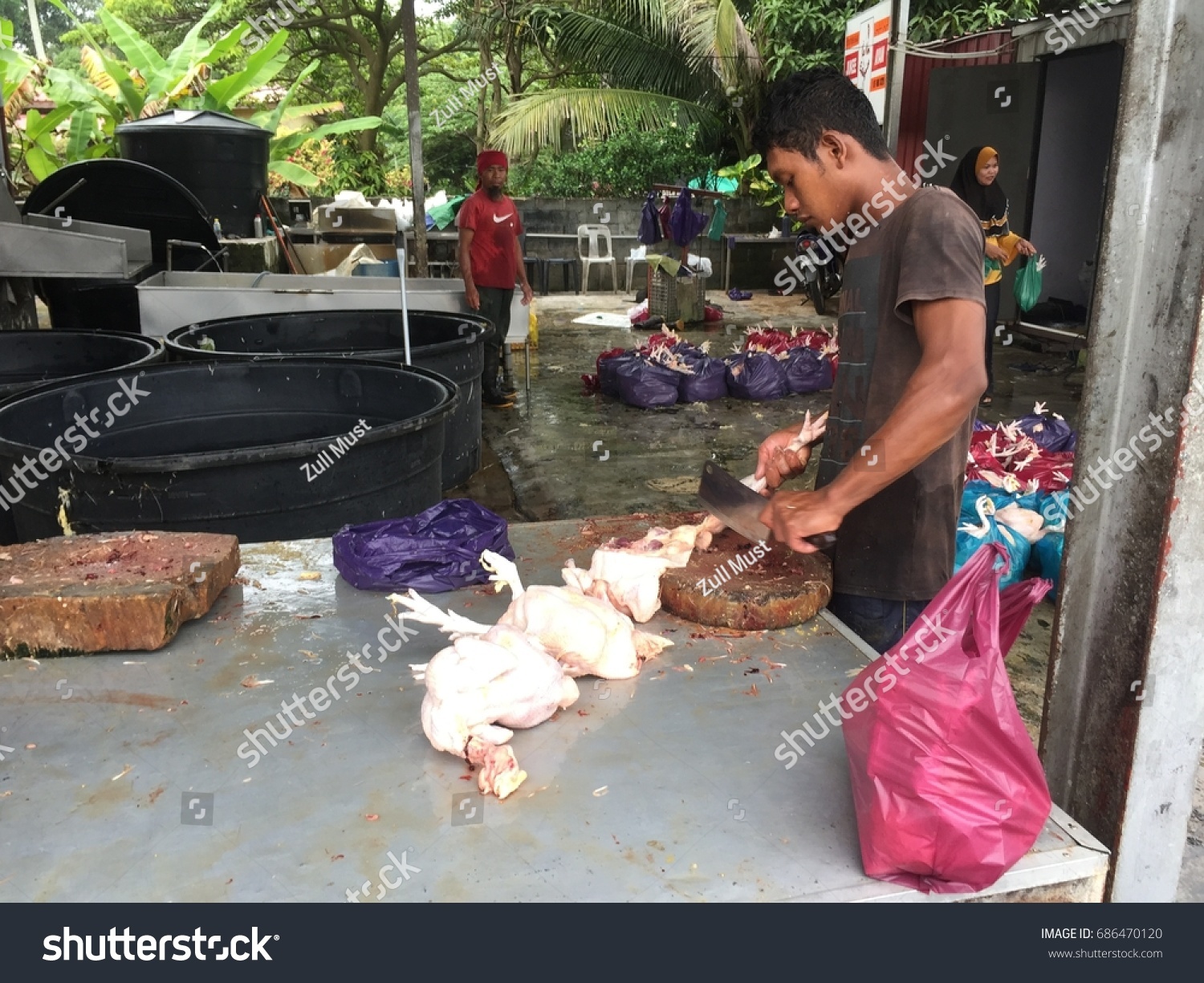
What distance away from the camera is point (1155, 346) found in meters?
1.59

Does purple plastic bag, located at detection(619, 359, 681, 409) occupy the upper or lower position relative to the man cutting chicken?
lower

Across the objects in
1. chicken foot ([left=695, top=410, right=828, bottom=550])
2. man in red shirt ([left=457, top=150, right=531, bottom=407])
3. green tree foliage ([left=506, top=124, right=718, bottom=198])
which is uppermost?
green tree foliage ([left=506, top=124, right=718, bottom=198])

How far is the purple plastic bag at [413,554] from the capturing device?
2.44 metres

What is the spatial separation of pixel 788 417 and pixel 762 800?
6.70m

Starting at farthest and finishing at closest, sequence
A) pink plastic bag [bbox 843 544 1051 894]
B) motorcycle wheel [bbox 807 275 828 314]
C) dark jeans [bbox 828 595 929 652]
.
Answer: motorcycle wheel [bbox 807 275 828 314] < dark jeans [bbox 828 595 929 652] < pink plastic bag [bbox 843 544 1051 894]

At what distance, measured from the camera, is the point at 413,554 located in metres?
2.46

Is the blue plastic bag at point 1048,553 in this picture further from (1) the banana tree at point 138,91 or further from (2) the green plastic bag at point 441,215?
(2) the green plastic bag at point 441,215

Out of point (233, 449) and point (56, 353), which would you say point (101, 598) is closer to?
point (233, 449)

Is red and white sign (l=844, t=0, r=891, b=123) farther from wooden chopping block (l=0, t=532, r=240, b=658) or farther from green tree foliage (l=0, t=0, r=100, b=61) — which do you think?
green tree foliage (l=0, t=0, r=100, b=61)

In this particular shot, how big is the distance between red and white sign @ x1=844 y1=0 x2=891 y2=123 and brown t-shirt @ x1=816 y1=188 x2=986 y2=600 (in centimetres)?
625

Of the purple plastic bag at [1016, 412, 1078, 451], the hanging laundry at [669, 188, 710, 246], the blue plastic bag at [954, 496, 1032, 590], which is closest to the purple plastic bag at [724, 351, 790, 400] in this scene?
the purple plastic bag at [1016, 412, 1078, 451]

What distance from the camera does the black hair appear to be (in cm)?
204

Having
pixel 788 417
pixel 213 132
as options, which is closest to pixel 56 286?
pixel 213 132
